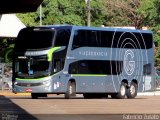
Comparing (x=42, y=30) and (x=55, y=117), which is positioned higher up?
(x=42, y=30)

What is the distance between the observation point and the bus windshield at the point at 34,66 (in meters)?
36.2

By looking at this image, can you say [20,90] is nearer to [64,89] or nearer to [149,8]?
[64,89]

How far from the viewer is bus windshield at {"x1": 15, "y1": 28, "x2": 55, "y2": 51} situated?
36.1 m

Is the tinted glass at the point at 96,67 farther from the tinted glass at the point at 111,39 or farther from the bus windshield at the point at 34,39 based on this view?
the bus windshield at the point at 34,39

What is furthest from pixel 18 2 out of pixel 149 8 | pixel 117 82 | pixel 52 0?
pixel 52 0

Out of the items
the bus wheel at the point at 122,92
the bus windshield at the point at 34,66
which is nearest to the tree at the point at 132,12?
the bus wheel at the point at 122,92

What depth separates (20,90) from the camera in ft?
121

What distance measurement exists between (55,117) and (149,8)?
1576 inches

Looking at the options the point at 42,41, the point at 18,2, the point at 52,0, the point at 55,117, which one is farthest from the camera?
the point at 52,0

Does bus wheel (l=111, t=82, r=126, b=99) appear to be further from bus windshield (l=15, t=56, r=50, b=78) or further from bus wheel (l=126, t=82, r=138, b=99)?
bus windshield (l=15, t=56, r=50, b=78)

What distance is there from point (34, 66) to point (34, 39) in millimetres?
1523

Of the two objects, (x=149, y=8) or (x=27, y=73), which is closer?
(x=27, y=73)

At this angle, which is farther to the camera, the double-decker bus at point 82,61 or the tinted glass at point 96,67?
the tinted glass at point 96,67

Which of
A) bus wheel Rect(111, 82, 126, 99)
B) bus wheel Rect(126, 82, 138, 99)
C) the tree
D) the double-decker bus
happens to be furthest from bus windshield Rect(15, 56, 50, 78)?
the tree
